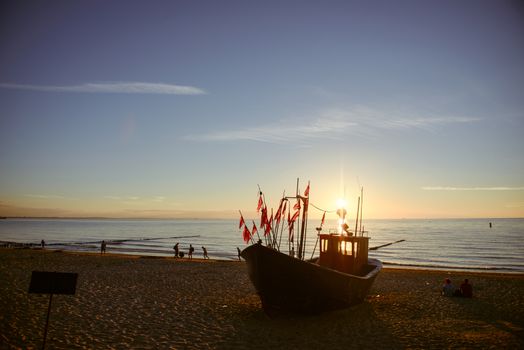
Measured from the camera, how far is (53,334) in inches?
425

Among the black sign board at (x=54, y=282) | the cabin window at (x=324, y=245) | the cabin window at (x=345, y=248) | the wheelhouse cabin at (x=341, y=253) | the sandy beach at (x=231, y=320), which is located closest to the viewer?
the black sign board at (x=54, y=282)

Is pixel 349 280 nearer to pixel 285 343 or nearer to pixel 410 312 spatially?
pixel 410 312

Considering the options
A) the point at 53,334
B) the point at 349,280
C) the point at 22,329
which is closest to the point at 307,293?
the point at 349,280

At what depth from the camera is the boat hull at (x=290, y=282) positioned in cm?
1302

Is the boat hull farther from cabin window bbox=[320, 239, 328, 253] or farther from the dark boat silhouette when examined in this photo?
cabin window bbox=[320, 239, 328, 253]

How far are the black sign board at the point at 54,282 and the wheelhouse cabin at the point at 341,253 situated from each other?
1193 centimetres

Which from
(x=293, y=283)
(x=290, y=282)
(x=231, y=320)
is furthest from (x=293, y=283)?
(x=231, y=320)

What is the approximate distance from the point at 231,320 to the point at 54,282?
7.06 meters

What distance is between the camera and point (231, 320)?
13352mm

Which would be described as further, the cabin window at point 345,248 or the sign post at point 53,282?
the cabin window at point 345,248

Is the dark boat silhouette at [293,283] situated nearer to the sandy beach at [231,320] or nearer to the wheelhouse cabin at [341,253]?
the sandy beach at [231,320]

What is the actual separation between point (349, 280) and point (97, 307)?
1083 centimetres

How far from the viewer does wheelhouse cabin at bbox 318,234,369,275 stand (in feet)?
56.9

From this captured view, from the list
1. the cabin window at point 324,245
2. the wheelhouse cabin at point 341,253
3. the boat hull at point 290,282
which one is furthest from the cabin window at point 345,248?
the boat hull at point 290,282
